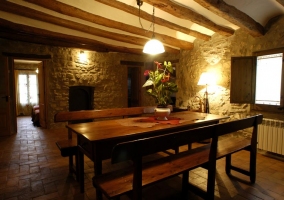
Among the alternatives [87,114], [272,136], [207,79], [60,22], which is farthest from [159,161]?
[60,22]

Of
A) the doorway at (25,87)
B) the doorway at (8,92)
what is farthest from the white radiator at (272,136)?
the doorway at (25,87)

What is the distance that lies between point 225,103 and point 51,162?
377cm

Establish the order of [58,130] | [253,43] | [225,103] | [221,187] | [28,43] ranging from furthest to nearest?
1. [58,130]
2. [28,43]
3. [225,103]
4. [253,43]
5. [221,187]

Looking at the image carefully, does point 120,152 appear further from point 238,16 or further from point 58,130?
point 58,130

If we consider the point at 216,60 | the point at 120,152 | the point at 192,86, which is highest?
the point at 216,60

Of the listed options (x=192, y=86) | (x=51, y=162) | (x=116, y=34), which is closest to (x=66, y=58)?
(x=116, y=34)

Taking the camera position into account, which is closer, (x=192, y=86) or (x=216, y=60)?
(x=216, y=60)

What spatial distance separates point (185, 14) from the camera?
332 centimetres

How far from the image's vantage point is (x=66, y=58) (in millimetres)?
5559

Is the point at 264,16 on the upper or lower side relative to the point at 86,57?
upper

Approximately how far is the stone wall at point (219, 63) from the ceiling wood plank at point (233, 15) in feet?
0.82

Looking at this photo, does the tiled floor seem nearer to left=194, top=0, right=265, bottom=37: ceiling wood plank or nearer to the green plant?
the green plant

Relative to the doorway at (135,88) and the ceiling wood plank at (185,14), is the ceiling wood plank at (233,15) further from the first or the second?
the doorway at (135,88)

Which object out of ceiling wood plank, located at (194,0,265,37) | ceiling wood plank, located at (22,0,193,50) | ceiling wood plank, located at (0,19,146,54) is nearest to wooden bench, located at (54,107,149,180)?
ceiling wood plank, located at (22,0,193,50)
